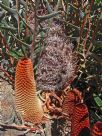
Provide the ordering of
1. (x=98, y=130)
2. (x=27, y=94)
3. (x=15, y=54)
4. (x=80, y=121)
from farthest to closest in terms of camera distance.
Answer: (x=15, y=54), (x=27, y=94), (x=80, y=121), (x=98, y=130)

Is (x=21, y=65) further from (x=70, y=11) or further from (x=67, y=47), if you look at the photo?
(x=70, y=11)

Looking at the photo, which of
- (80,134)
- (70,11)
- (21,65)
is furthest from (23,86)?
(70,11)

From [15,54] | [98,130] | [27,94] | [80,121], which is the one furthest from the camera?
[15,54]

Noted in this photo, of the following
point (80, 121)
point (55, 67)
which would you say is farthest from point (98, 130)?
point (55, 67)

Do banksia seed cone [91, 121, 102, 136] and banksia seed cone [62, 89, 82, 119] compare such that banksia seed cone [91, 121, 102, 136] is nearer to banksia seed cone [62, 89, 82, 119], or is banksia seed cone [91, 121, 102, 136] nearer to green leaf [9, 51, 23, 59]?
banksia seed cone [62, 89, 82, 119]

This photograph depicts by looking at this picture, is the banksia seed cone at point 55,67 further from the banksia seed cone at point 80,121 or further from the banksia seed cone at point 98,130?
the banksia seed cone at point 98,130

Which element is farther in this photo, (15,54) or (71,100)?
(15,54)

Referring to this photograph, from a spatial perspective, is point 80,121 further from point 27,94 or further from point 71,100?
point 27,94

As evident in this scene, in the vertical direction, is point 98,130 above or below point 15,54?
below
